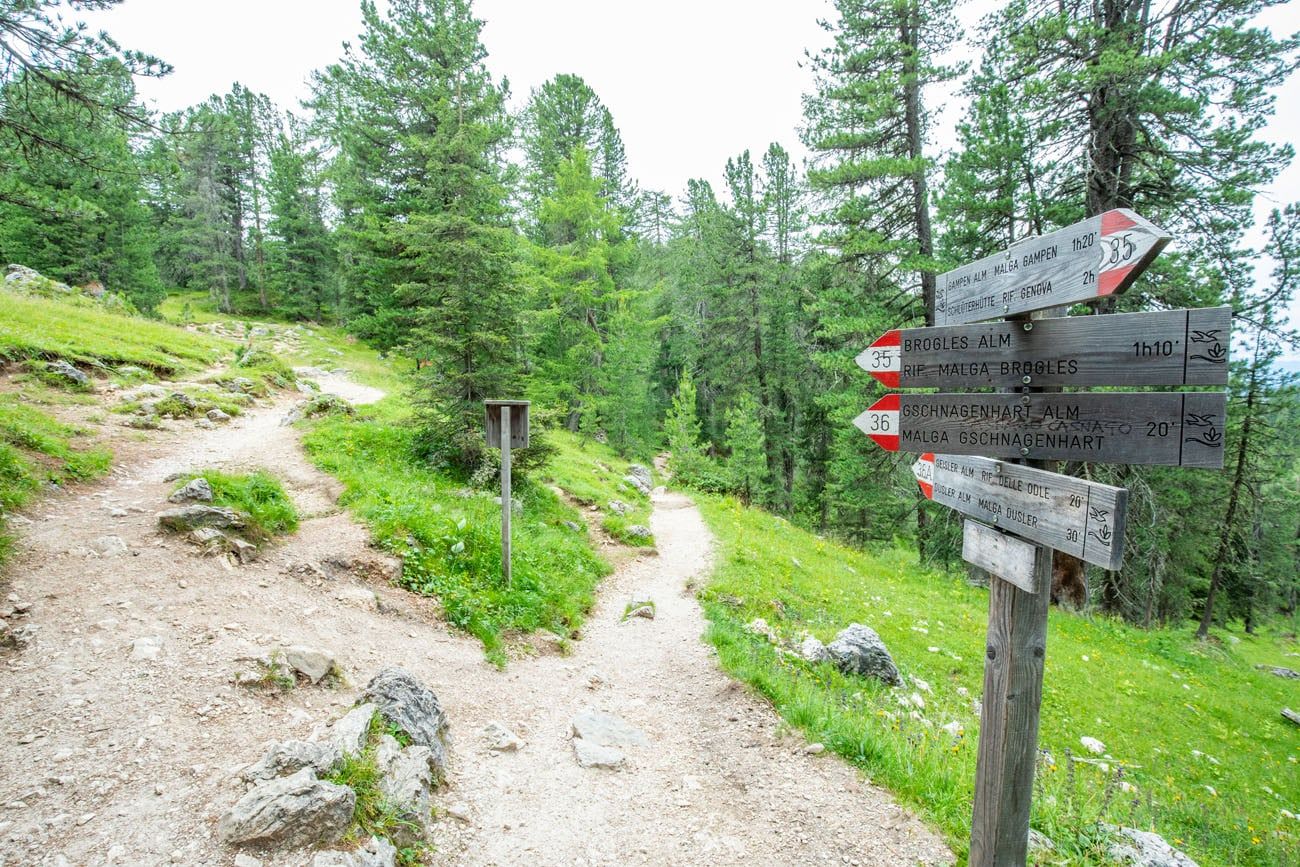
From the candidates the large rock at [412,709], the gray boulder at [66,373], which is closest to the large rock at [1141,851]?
the large rock at [412,709]

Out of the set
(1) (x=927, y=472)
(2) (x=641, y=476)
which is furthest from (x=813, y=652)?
(2) (x=641, y=476)

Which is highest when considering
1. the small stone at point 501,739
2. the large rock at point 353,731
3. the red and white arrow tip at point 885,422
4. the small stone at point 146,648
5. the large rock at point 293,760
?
the red and white arrow tip at point 885,422

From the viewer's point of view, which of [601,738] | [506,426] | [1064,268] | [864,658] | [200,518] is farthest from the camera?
[506,426]

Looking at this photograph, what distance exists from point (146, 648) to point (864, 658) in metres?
7.73

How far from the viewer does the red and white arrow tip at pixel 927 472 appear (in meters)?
3.47

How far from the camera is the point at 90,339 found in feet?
46.5

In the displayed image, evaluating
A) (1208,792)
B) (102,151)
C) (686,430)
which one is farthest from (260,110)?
(1208,792)

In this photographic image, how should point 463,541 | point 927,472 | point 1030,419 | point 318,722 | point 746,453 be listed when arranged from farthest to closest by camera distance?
point 746,453 → point 463,541 → point 318,722 → point 927,472 → point 1030,419

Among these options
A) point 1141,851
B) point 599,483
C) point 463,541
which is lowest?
point 1141,851

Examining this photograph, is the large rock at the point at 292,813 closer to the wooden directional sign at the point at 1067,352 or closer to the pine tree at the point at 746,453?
the wooden directional sign at the point at 1067,352

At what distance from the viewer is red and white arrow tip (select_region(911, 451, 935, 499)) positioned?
3467mm

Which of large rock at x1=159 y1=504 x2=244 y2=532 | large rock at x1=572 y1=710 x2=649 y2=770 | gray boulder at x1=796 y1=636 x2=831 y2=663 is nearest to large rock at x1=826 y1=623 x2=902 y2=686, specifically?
gray boulder at x1=796 y1=636 x2=831 y2=663

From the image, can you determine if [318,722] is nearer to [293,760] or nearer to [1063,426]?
[293,760]

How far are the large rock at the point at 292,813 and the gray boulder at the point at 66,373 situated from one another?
13.4 m
